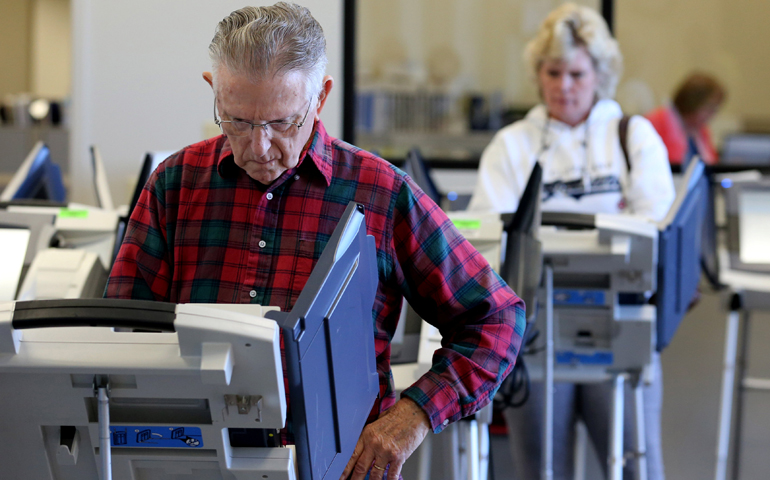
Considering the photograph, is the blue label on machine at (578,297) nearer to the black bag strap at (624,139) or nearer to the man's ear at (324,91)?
the black bag strap at (624,139)

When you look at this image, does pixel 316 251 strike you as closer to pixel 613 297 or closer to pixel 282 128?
pixel 282 128

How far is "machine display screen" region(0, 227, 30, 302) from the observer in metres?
1.68

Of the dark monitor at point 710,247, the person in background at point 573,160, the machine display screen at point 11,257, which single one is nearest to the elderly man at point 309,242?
the machine display screen at point 11,257

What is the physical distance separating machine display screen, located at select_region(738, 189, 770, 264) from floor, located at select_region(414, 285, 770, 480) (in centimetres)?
30

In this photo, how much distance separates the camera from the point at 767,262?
293 centimetres

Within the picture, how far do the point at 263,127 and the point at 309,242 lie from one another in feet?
0.56

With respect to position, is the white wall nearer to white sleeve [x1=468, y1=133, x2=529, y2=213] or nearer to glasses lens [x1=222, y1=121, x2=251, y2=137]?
white sleeve [x1=468, y1=133, x2=529, y2=213]

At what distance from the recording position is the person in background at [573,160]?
7.56ft

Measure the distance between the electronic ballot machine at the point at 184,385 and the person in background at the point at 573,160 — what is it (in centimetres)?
151

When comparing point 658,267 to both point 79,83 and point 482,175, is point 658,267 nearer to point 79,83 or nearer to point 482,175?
point 482,175

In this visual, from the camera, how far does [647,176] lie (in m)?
2.40

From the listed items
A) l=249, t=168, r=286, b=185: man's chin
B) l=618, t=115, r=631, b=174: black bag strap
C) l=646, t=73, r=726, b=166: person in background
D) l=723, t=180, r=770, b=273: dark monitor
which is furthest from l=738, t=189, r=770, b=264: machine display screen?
l=249, t=168, r=286, b=185: man's chin

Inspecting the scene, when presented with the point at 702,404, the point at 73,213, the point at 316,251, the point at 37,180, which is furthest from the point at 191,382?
the point at 702,404

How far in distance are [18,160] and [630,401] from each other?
4.94 m
